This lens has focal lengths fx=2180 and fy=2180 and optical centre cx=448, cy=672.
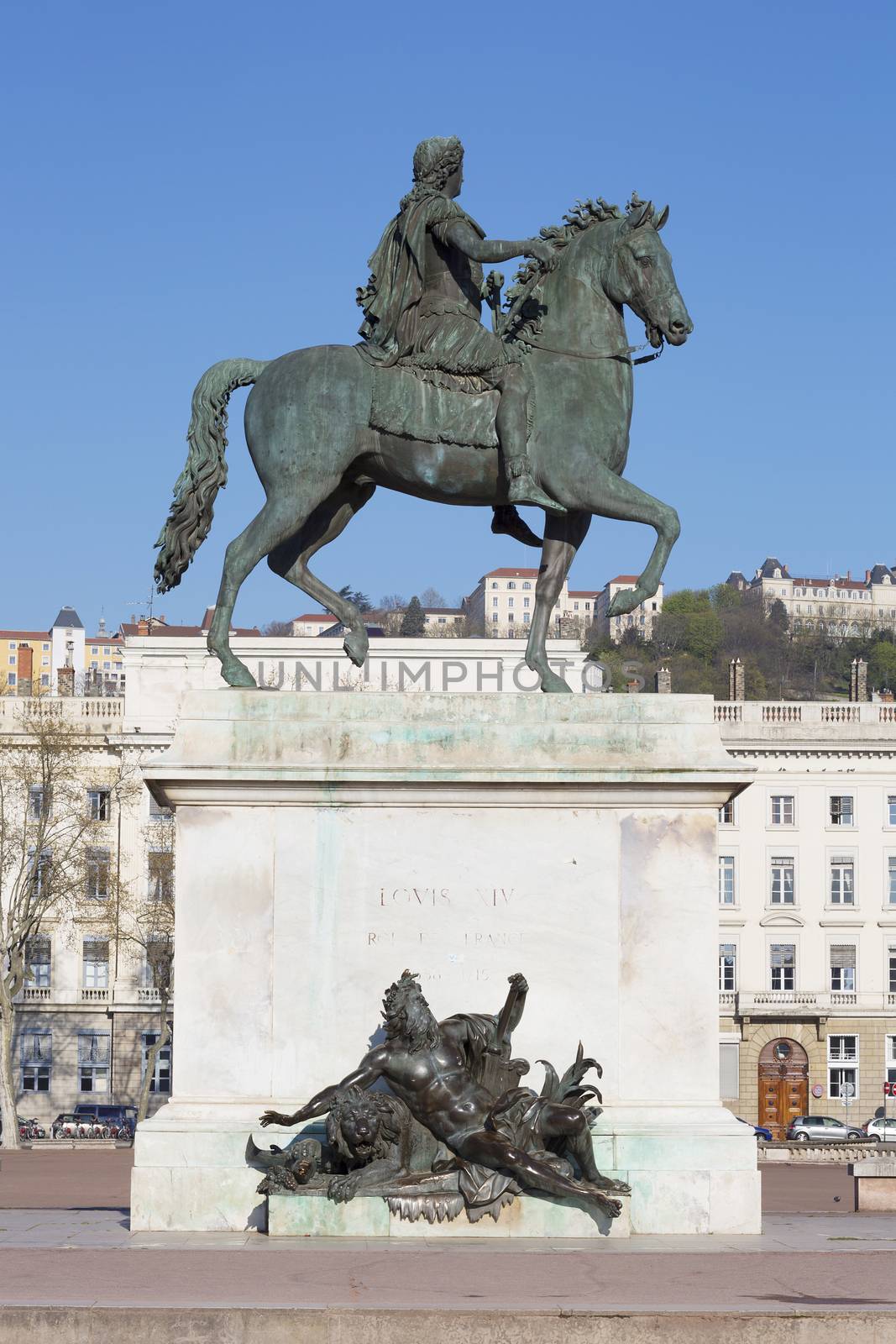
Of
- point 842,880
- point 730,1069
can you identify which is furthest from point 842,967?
point 730,1069

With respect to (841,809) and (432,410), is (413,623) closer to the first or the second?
(841,809)

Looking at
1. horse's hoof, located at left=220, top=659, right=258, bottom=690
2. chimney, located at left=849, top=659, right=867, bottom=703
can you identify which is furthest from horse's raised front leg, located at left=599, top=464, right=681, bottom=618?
chimney, located at left=849, top=659, right=867, bottom=703

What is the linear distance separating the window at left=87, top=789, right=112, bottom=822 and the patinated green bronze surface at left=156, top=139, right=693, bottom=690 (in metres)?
54.9

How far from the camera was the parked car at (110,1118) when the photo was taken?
64.1 metres

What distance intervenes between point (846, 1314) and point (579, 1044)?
14.3 ft

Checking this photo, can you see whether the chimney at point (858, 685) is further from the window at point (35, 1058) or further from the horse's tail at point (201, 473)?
the horse's tail at point (201, 473)

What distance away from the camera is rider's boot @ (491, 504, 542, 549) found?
1669cm

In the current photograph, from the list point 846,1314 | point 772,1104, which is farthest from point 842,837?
point 846,1314

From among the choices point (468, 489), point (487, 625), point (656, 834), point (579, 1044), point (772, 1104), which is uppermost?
point (487, 625)

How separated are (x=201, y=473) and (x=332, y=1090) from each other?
5.03 metres

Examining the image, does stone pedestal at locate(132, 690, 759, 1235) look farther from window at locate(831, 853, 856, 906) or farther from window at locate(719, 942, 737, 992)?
window at locate(831, 853, 856, 906)

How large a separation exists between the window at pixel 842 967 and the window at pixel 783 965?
4.18ft

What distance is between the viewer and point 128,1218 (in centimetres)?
1538

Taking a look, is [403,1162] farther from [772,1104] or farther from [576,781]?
[772,1104]
